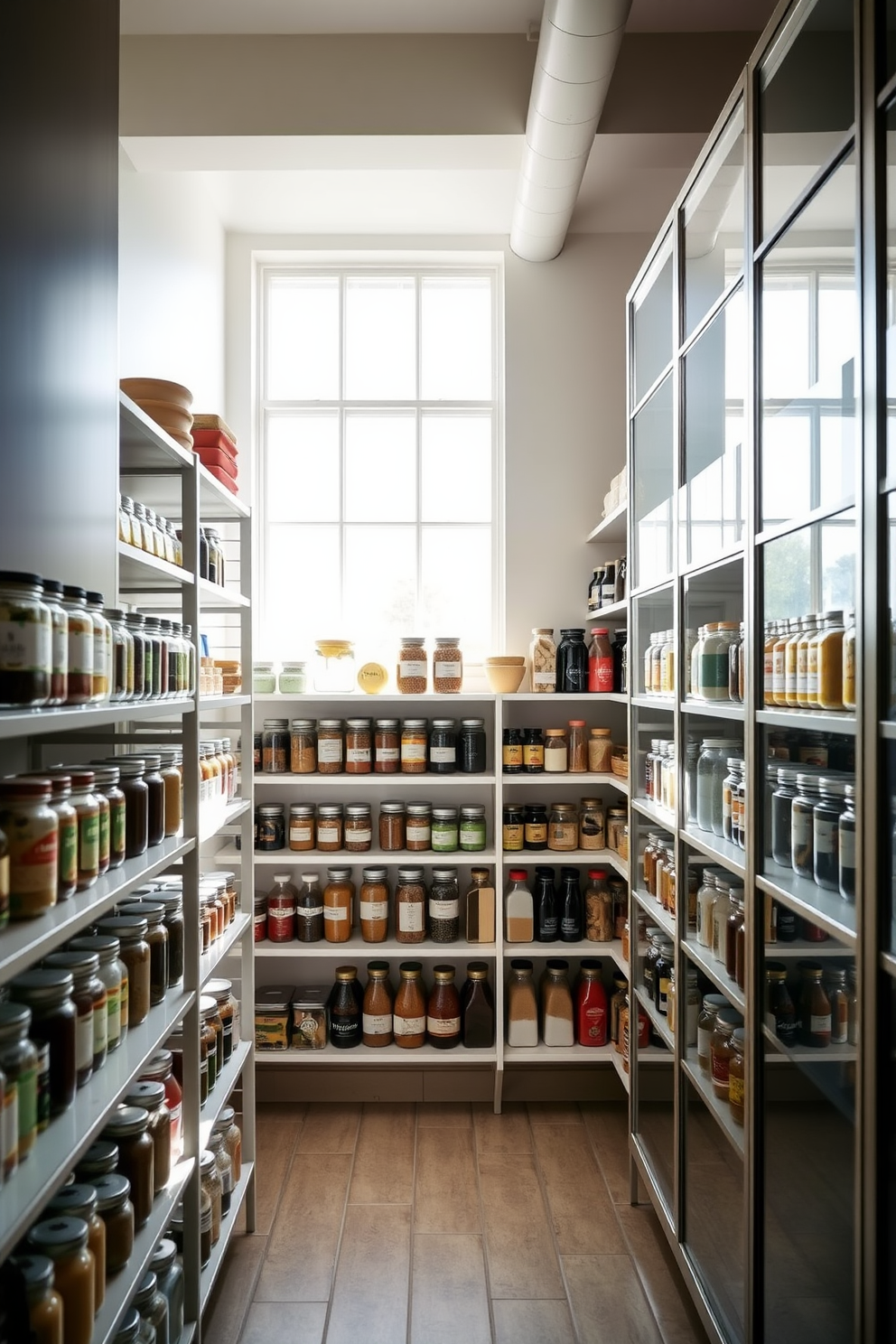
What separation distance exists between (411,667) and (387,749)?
323mm

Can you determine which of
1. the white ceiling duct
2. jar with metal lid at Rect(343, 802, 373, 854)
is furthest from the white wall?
jar with metal lid at Rect(343, 802, 373, 854)

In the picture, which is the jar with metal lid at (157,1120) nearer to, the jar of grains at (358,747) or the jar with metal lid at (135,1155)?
the jar with metal lid at (135,1155)

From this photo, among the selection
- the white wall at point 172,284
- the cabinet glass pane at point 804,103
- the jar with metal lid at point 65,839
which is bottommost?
the jar with metal lid at point 65,839

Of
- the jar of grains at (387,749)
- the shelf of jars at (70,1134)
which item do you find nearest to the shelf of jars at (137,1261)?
the shelf of jars at (70,1134)

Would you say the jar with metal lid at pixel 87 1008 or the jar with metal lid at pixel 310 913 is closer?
the jar with metal lid at pixel 87 1008

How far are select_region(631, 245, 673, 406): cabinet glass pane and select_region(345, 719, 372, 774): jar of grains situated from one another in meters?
1.50

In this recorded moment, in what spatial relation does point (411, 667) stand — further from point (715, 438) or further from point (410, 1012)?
point (715, 438)

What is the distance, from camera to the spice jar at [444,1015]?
3.23 metres

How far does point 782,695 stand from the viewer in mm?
1528

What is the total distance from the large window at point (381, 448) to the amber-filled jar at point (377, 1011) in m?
1.36

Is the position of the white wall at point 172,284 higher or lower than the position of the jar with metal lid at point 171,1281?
higher

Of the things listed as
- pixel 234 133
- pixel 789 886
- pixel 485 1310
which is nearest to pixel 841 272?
pixel 789 886

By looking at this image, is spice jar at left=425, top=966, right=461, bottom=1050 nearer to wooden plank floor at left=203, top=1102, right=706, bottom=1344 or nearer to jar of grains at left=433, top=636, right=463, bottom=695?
wooden plank floor at left=203, top=1102, right=706, bottom=1344

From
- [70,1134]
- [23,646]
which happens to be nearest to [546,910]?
[70,1134]
